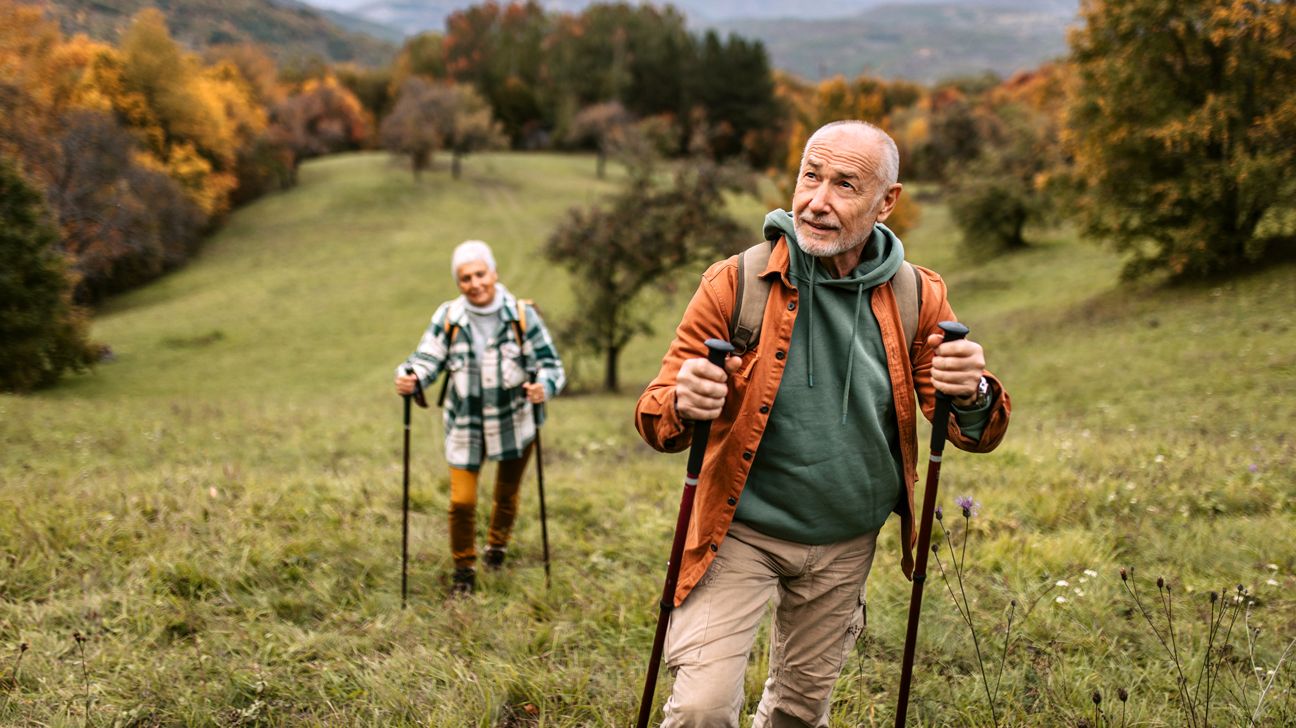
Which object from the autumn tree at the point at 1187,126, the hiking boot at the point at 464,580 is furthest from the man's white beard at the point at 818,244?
the autumn tree at the point at 1187,126

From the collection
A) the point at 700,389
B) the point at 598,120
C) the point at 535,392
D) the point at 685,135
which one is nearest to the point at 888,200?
the point at 700,389

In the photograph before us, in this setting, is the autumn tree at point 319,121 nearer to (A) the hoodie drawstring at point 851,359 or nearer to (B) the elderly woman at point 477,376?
(B) the elderly woman at point 477,376

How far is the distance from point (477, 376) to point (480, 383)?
2.2 inches

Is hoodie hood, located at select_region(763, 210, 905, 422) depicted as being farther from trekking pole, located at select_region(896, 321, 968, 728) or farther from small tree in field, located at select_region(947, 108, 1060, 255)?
small tree in field, located at select_region(947, 108, 1060, 255)

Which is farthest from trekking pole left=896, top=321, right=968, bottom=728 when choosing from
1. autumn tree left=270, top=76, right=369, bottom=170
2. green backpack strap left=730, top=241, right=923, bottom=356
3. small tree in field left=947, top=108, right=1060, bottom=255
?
autumn tree left=270, top=76, right=369, bottom=170

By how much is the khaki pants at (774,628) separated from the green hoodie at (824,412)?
121 millimetres

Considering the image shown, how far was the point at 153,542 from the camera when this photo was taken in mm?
5688

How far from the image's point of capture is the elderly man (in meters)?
2.71

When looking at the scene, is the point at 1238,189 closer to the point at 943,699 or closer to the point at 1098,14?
the point at 1098,14

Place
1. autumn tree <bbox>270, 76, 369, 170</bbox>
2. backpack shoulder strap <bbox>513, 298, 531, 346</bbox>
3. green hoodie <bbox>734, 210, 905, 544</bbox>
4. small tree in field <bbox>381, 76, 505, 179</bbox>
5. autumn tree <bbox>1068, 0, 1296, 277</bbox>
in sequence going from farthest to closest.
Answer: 1. autumn tree <bbox>270, 76, 369, 170</bbox>
2. small tree in field <bbox>381, 76, 505, 179</bbox>
3. autumn tree <bbox>1068, 0, 1296, 277</bbox>
4. backpack shoulder strap <bbox>513, 298, 531, 346</bbox>
5. green hoodie <bbox>734, 210, 905, 544</bbox>

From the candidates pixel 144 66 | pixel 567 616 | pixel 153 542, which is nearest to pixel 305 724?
pixel 567 616

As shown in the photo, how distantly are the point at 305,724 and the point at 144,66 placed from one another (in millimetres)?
55506

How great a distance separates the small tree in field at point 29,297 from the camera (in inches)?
856

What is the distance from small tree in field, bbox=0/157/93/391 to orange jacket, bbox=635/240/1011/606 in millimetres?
25392
